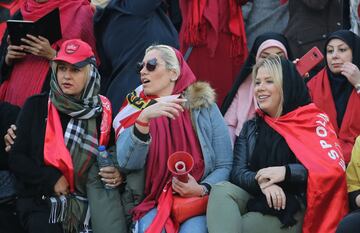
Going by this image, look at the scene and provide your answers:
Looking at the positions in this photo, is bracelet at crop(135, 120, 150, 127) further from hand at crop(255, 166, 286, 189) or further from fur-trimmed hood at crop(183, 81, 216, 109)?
hand at crop(255, 166, 286, 189)

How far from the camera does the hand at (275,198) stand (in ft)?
16.3

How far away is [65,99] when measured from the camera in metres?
5.40

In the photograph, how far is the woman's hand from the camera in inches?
200

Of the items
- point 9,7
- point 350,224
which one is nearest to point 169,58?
point 350,224

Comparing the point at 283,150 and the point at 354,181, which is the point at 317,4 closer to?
the point at 283,150

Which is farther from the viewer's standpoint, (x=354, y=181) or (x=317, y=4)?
(x=317, y=4)

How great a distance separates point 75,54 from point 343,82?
204cm

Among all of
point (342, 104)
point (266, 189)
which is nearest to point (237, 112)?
point (342, 104)

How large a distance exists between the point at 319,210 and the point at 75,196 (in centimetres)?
159

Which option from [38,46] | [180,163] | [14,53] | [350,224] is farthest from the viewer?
[14,53]

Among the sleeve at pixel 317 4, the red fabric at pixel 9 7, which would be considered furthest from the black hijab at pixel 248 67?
the red fabric at pixel 9 7

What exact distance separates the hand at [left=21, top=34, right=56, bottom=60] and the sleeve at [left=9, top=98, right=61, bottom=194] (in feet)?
2.45

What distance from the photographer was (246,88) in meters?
6.30

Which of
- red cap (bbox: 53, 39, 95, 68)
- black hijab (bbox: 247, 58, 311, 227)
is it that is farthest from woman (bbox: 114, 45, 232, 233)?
red cap (bbox: 53, 39, 95, 68)
